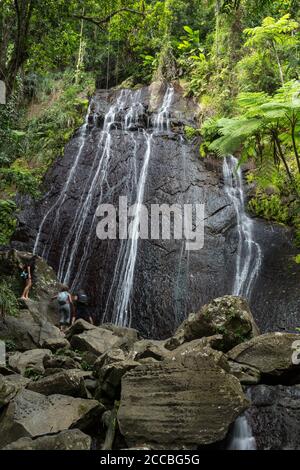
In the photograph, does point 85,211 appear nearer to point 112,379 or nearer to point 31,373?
point 31,373

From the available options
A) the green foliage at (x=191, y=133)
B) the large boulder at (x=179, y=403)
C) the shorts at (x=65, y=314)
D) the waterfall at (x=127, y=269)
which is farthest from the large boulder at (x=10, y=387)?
the green foliage at (x=191, y=133)

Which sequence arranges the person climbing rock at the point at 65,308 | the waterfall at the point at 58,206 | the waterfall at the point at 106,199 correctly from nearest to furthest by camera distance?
1. the person climbing rock at the point at 65,308
2. the waterfall at the point at 106,199
3. the waterfall at the point at 58,206

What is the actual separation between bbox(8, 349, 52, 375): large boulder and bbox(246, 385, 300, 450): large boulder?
10.0 ft

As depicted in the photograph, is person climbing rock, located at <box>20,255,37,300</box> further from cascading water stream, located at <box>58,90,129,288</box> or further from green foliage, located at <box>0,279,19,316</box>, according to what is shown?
green foliage, located at <box>0,279,19,316</box>

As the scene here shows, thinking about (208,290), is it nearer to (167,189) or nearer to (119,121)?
(167,189)

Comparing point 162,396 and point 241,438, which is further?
point 162,396

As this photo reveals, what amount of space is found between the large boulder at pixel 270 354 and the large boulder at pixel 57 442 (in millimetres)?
2476

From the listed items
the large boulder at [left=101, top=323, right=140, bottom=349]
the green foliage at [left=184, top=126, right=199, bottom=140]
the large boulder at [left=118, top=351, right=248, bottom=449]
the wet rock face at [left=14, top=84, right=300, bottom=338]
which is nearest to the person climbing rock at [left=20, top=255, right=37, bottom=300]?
the wet rock face at [left=14, top=84, right=300, bottom=338]

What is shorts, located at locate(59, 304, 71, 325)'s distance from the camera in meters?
8.77

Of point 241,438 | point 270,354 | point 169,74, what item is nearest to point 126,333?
point 270,354

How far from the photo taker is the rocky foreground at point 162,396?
3.96 meters

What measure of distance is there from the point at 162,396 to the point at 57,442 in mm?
1254

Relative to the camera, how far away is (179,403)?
423cm

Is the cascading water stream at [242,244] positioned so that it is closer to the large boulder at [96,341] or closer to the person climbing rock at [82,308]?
the large boulder at [96,341]
